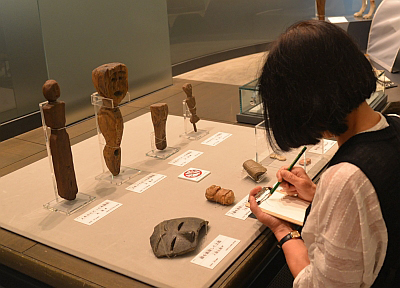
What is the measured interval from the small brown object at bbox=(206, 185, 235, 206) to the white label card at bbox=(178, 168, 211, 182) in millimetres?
222

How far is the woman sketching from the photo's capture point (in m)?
1.11

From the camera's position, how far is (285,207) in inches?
67.4

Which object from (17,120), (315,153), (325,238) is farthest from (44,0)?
(325,238)

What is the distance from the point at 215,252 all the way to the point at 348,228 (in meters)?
0.59

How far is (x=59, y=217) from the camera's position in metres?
1.92

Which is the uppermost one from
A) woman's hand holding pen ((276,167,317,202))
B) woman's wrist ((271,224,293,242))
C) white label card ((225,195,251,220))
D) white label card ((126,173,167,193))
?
woman's hand holding pen ((276,167,317,202))

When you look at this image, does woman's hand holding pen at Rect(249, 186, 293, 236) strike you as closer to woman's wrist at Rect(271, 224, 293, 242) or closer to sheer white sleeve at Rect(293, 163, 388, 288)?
woman's wrist at Rect(271, 224, 293, 242)

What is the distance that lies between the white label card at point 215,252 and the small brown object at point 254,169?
1.64 feet

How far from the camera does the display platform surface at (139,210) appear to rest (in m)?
1.56

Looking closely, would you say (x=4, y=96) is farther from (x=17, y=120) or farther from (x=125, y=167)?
(x=125, y=167)

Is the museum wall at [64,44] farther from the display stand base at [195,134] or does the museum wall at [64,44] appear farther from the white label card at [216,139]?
the white label card at [216,139]

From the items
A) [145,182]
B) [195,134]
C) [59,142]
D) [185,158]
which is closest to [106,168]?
[145,182]

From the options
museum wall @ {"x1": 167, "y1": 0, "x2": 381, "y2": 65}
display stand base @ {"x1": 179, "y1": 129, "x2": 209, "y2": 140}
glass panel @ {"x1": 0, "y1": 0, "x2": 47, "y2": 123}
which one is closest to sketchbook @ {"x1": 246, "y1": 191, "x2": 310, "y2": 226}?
display stand base @ {"x1": 179, "y1": 129, "x2": 209, "y2": 140}

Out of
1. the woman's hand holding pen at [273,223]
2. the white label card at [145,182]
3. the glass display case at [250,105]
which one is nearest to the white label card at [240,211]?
the woman's hand holding pen at [273,223]
